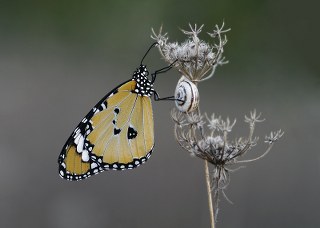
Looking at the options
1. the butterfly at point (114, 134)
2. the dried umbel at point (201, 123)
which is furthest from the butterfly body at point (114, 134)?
the dried umbel at point (201, 123)

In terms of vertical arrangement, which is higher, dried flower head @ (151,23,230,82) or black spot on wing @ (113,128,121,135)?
dried flower head @ (151,23,230,82)

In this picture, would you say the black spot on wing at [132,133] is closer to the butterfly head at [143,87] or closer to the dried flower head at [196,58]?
the butterfly head at [143,87]

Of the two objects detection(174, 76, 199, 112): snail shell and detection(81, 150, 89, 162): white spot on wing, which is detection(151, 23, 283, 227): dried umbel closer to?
detection(174, 76, 199, 112): snail shell

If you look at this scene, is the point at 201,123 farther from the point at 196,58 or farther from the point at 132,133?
the point at 132,133

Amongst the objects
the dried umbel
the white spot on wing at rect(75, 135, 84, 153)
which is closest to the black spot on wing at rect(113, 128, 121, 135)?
the white spot on wing at rect(75, 135, 84, 153)

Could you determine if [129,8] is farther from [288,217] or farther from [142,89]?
[142,89]
